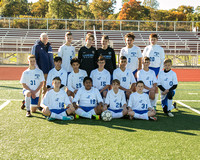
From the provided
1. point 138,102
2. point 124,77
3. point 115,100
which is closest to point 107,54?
point 124,77

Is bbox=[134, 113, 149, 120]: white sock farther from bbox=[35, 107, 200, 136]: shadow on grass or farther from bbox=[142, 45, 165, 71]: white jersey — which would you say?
bbox=[142, 45, 165, 71]: white jersey

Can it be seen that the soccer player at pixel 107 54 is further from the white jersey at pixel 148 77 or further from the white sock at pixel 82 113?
the white sock at pixel 82 113

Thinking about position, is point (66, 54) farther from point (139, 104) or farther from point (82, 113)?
point (139, 104)

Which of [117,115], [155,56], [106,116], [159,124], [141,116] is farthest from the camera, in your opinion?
[155,56]

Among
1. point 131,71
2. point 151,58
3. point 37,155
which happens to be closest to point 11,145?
point 37,155

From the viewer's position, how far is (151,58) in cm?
593

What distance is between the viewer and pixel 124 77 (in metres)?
5.50

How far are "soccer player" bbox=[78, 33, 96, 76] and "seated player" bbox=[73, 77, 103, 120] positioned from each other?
0.66m

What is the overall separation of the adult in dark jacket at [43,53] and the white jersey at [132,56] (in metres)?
1.78

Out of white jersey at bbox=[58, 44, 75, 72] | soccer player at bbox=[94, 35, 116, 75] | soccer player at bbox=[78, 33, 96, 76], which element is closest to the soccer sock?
white jersey at bbox=[58, 44, 75, 72]

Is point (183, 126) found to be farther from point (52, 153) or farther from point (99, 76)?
point (52, 153)

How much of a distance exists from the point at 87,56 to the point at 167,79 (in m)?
1.90

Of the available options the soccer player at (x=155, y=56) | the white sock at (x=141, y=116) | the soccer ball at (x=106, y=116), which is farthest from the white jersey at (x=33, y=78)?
the soccer player at (x=155, y=56)

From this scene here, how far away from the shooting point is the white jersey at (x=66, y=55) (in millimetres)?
5778
